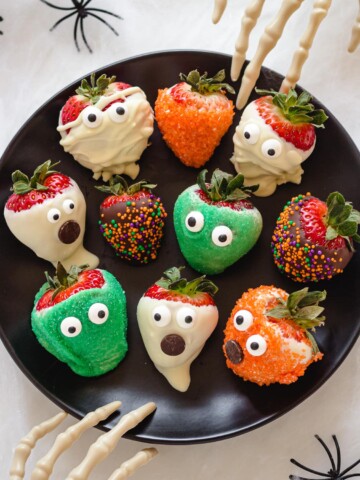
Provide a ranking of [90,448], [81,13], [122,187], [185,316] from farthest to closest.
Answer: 1. [81,13]
2. [122,187]
3. [185,316]
4. [90,448]

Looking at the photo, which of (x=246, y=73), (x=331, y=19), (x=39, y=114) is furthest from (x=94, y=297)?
(x=331, y=19)

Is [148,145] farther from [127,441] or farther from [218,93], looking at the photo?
[127,441]

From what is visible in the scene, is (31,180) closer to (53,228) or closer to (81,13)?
(53,228)

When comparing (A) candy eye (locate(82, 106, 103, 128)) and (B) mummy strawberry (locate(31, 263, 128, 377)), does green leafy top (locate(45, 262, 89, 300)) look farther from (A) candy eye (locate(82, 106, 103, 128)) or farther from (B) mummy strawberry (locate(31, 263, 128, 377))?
(A) candy eye (locate(82, 106, 103, 128))

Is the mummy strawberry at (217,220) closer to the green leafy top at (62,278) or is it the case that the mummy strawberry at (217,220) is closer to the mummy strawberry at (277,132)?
the mummy strawberry at (277,132)

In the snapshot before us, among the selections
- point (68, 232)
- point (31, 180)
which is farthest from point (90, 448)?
point (31, 180)

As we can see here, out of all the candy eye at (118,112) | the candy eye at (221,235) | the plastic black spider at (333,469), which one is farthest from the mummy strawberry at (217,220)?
the plastic black spider at (333,469)
